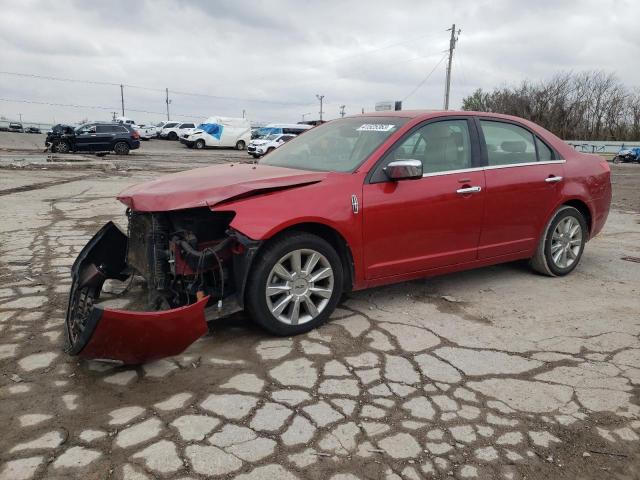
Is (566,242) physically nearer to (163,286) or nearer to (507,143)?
(507,143)

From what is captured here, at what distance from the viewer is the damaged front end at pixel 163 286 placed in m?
2.87

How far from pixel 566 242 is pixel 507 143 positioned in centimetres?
126

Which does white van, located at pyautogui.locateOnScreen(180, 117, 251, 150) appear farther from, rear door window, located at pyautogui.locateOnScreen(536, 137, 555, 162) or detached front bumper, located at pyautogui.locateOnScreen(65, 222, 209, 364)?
detached front bumper, located at pyautogui.locateOnScreen(65, 222, 209, 364)

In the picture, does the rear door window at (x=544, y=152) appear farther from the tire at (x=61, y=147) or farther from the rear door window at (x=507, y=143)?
the tire at (x=61, y=147)

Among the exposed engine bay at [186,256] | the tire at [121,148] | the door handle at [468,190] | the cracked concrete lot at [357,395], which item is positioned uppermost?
the tire at [121,148]

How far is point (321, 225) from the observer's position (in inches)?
147

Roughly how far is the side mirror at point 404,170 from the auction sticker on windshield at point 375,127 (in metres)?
0.50

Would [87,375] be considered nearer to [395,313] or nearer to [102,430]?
[102,430]

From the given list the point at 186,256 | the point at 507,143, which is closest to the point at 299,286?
the point at 186,256

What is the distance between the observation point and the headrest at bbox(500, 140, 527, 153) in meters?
4.78

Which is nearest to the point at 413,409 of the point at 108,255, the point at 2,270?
the point at 108,255

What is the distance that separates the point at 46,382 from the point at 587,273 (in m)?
5.09

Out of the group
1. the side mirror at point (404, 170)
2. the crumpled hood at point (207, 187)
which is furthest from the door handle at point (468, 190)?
the crumpled hood at point (207, 187)

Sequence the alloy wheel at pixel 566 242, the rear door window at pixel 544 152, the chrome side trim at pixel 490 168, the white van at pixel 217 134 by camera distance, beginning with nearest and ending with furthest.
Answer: the chrome side trim at pixel 490 168
the rear door window at pixel 544 152
the alloy wheel at pixel 566 242
the white van at pixel 217 134
